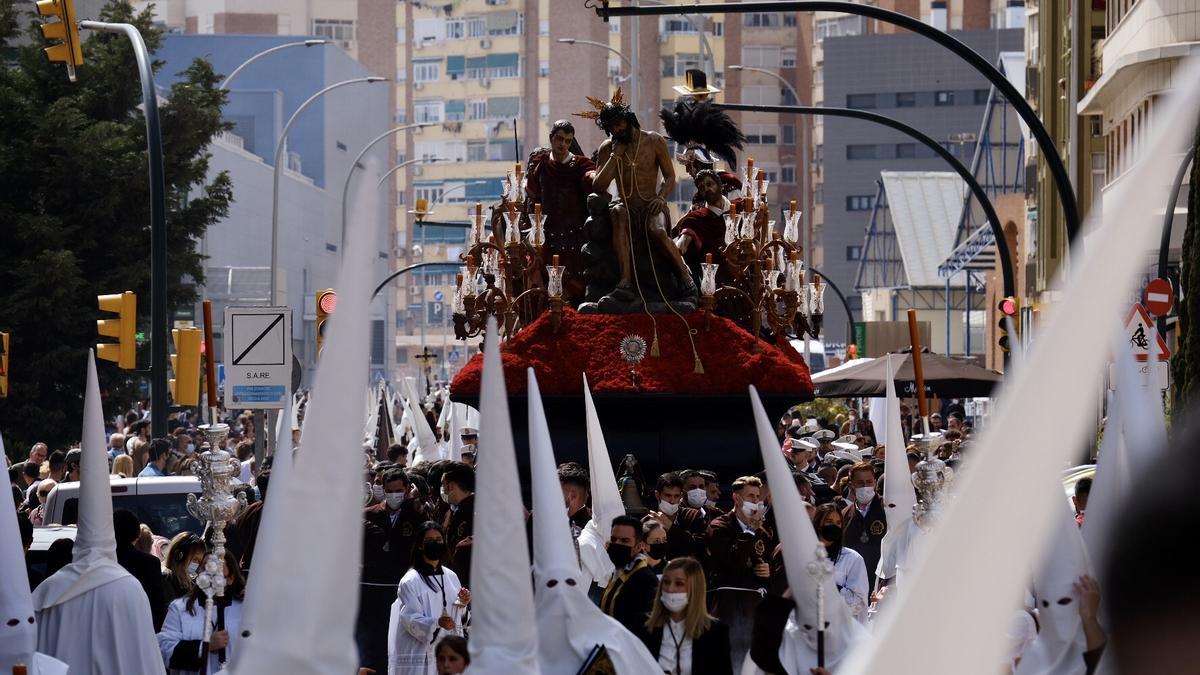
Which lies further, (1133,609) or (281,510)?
(281,510)

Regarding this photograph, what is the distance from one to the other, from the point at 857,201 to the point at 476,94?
78.3ft

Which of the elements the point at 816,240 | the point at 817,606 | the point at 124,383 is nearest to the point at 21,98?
the point at 124,383

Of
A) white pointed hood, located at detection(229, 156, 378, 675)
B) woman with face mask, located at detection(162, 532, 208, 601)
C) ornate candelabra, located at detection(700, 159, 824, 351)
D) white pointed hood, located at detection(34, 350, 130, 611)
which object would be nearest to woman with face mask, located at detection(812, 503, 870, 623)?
woman with face mask, located at detection(162, 532, 208, 601)

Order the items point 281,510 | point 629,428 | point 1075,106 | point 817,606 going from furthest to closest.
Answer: point 1075,106 → point 629,428 → point 817,606 → point 281,510

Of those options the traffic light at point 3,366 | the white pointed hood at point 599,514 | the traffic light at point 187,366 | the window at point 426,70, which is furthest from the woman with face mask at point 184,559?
the window at point 426,70

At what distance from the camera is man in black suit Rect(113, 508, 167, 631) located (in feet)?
35.2

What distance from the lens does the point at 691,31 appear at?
110938mm

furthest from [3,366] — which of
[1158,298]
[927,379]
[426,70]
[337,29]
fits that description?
[337,29]

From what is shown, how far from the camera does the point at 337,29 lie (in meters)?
128

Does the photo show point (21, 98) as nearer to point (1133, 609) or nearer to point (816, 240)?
point (1133, 609)

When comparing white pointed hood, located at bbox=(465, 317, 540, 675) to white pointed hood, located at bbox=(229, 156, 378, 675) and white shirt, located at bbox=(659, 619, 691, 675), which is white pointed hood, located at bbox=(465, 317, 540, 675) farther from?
white shirt, located at bbox=(659, 619, 691, 675)

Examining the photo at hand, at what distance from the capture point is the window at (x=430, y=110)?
115 meters

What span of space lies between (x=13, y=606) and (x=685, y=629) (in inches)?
110

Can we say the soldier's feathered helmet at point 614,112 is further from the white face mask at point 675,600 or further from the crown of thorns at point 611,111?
the white face mask at point 675,600
